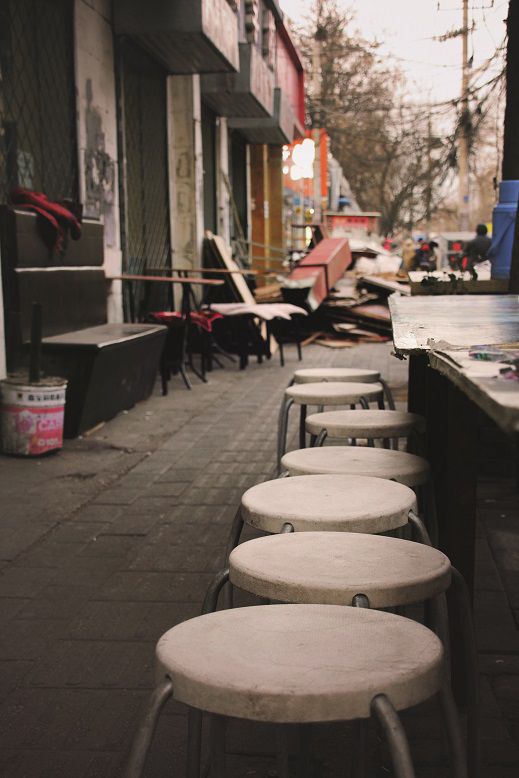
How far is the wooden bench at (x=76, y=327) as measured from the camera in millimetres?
7254

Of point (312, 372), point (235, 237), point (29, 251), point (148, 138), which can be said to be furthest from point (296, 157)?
point (312, 372)

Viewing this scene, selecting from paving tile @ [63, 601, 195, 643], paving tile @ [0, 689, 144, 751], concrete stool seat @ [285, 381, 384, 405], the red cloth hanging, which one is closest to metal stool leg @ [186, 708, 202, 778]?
paving tile @ [0, 689, 144, 751]

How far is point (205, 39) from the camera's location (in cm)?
1068

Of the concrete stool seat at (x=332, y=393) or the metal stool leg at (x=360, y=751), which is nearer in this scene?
the metal stool leg at (x=360, y=751)

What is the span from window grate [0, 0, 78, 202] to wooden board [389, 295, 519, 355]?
4.72 meters

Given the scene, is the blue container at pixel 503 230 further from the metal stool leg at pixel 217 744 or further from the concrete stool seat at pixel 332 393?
the metal stool leg at pixel 217 744

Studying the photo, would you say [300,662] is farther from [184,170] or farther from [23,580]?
[184,170]

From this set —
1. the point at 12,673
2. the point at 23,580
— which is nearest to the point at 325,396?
the point at 23,580

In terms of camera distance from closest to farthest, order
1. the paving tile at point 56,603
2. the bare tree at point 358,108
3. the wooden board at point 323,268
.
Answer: the paving tile at point 56,603 → the wooden board at point 323,268 → the bare tree at point 358,108

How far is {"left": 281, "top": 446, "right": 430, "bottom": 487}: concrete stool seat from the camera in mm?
3020

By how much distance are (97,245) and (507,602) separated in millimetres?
6206

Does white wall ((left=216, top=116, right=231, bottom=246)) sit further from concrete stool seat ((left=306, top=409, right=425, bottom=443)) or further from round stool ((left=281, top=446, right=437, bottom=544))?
round stool ((left=281, top=446, right=437, bottom=544))

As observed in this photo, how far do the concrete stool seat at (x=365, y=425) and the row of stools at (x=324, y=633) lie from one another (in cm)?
87

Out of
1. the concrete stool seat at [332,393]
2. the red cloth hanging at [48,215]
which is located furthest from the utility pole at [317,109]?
the concrete stool seat at [332,393]
